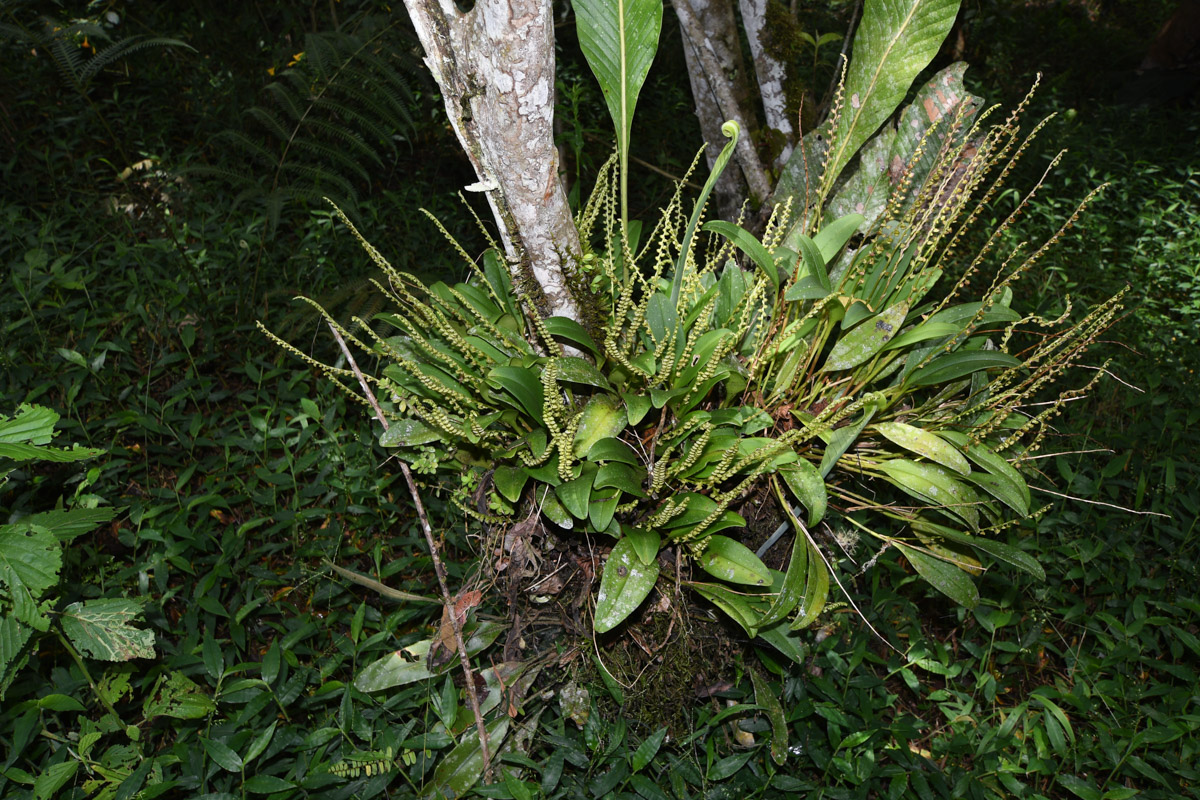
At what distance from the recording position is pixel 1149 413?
9.49 ft

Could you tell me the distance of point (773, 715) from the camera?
1.88 m

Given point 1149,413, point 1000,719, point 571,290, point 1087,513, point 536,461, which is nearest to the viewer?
point 536,461

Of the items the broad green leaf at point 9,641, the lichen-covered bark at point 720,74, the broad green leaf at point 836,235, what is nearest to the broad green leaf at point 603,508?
Result: the broad green leaf at point 836,235

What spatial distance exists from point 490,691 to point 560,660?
19cm

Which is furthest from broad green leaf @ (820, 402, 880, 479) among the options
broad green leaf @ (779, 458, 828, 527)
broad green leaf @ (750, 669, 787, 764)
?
broad green leaf @ (750, 669, 787, 764)

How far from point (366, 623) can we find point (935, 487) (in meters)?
1.50

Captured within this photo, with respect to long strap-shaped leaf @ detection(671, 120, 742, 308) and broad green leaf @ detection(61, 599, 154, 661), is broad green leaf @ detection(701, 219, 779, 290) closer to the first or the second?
long strap-shaped leaf @ detection(671, 120, 742, 308)

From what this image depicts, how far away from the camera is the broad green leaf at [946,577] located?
1.81 meters

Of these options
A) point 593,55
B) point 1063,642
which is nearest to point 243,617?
point 593,55

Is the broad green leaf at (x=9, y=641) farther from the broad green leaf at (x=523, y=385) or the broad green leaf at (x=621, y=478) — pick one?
the broad green leaf at (x=621, y=478)

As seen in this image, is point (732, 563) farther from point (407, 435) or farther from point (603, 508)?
point (407, 435)

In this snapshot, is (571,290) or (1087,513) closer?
(571,290)

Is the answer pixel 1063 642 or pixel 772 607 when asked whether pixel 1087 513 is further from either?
pixel 772 607

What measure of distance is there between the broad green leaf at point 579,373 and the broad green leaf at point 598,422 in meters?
0.04
